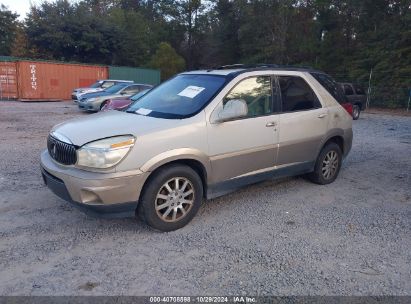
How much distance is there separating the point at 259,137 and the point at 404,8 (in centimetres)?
2665

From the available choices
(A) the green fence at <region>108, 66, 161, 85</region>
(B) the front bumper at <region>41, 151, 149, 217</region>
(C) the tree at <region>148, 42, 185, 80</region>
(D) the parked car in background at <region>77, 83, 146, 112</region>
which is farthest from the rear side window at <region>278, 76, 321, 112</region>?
(C) the tree at <region>148, 42, 185, 80</region>

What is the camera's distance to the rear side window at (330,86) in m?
5.74

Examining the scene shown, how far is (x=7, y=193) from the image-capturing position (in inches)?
203

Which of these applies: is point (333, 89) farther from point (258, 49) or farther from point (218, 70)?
point (258, 49)

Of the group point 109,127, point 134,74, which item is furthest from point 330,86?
point 134,74

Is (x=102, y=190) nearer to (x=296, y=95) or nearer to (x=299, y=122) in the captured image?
(x=299, y=122)

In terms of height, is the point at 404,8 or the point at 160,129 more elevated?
the point at 404,8

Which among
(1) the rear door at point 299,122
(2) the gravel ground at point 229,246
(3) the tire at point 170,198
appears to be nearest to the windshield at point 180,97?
(3) the tire at point 170,198

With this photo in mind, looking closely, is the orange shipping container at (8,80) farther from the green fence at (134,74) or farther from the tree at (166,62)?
the tree at (166,62)

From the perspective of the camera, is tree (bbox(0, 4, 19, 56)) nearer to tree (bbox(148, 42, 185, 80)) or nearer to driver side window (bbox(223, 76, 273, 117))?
tree (bbox(148, 42, 185, 80))

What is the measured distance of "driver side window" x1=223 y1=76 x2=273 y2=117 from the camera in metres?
4.58

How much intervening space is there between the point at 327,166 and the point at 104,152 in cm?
373

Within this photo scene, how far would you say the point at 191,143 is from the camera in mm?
4047

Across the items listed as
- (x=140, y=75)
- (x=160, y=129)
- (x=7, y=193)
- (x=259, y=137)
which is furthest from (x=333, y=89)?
(x=140, y=75)
